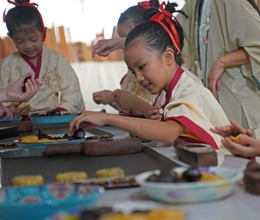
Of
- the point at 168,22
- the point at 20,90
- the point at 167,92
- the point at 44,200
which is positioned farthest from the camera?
the point at 20,90

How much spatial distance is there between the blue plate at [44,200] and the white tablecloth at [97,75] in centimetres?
349

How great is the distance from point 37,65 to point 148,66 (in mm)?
1557

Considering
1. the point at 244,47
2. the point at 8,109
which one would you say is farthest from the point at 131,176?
the point at 8,109

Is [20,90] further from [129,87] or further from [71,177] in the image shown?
[71,177]

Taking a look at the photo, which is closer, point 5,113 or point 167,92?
point 167,92

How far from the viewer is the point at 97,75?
452 cm

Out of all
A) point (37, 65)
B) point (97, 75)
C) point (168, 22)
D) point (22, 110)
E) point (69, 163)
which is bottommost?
point (97, 75)

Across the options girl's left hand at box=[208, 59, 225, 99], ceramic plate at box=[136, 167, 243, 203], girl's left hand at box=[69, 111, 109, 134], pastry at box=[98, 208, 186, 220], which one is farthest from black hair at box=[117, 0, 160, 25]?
pastry at box=[98, 208, 186, 220]

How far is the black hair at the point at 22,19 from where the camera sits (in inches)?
127

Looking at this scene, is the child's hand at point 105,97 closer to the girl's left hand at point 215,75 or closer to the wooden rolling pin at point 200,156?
the girl's left hand at point 215,75

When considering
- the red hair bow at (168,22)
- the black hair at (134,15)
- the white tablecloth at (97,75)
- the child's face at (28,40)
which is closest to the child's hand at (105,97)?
the black hair at (134,15)

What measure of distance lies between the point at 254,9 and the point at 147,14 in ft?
1.70

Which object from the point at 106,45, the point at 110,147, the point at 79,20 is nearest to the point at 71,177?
the point at 110,147

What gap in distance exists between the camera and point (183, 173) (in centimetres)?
98
